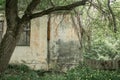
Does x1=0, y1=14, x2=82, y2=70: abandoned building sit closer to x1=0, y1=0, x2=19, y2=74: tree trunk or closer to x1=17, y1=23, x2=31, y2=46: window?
x1=17, y1=23, x2=31, y2=46: window

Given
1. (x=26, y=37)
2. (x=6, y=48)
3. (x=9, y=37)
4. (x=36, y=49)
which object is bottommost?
(x=36, y=49)

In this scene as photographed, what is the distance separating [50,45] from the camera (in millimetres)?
20422

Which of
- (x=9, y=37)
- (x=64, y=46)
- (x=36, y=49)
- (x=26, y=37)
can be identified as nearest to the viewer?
(x=9, y=37)

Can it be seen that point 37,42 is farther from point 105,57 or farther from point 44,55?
point 105,57

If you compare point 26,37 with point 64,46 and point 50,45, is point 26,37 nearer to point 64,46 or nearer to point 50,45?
point 50,45

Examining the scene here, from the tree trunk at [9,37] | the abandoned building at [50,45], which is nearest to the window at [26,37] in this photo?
the abandoned building at [50,45]

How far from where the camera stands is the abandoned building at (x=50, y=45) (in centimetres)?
2033

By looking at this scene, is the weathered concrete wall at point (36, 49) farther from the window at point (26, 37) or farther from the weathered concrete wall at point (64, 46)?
the weathered concrete wall at point (64, 46)

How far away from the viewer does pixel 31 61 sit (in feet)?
67.4

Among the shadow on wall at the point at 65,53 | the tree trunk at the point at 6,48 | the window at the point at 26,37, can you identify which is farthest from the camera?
the window at the point at 26,37

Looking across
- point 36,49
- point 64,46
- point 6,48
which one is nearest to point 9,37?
point 6,48

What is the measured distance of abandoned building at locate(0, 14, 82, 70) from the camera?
2033 cm

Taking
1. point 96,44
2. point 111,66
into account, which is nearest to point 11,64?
point 96,44

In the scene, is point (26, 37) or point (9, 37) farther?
point (26, 37)
